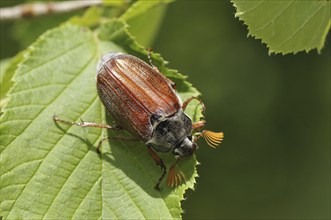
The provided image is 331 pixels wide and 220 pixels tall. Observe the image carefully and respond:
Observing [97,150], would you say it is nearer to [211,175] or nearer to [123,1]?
[123,1]

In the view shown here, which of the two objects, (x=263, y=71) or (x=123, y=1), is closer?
(x=123, y=1)

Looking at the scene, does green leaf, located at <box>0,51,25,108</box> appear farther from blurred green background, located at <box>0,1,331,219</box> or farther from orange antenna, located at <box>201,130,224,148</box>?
blurred green background, located at <box>0,1,331,219</box>

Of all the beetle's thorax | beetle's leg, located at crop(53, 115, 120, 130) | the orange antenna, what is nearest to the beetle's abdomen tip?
beetle's leg, located at crop(53, 115, 120, 130)

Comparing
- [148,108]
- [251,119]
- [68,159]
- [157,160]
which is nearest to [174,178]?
[157,160]

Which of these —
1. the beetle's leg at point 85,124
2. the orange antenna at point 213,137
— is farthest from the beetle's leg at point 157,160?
the orange antenna at point 213,137

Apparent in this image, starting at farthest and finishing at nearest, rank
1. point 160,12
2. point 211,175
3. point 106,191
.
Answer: point 211,175 → point 160,12 → point 106,191

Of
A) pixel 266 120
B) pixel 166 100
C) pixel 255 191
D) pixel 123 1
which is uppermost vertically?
pixel 123 1

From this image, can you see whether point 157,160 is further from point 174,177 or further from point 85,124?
point 85,124

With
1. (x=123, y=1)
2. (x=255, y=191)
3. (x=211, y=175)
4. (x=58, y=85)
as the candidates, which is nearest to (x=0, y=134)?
(x=58, y=85)
